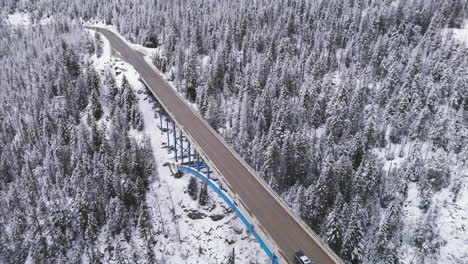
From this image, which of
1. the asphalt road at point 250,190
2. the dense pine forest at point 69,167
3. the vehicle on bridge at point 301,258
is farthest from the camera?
the dense pine forest at point 69,167

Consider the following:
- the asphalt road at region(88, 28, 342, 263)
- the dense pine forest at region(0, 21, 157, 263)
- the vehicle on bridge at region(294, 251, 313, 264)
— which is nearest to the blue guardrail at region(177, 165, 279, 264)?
the asphalt road at region(88, 28, 342, 263)

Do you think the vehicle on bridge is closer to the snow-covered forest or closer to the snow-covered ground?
the snow-covered forest

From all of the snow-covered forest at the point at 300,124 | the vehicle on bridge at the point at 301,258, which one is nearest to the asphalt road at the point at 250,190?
the vehicle on bridge at the point at 301,258

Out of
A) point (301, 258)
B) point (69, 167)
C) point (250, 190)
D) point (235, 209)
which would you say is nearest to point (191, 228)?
point (235, 209)

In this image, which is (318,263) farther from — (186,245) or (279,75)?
(279,75)

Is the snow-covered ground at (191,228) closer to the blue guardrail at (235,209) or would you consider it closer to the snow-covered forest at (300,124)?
the snow-covered forest at (300,124)

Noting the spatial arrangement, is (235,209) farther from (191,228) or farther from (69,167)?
(69,167)

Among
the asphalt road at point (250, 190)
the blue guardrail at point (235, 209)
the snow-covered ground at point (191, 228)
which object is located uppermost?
the asphalt road at point (250, 190)
